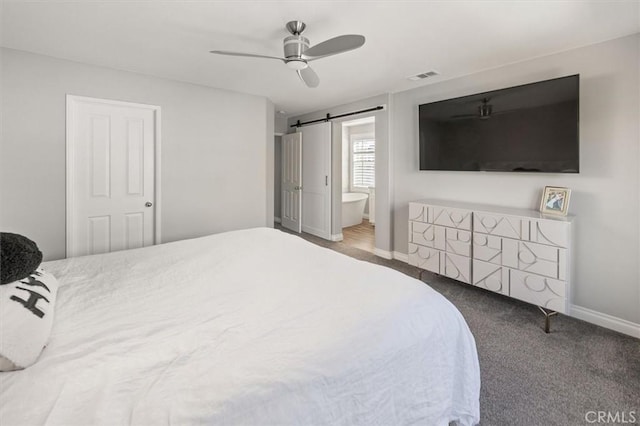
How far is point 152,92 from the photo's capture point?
3.42 m

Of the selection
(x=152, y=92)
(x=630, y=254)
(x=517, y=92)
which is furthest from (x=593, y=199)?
(x=152, y=92)

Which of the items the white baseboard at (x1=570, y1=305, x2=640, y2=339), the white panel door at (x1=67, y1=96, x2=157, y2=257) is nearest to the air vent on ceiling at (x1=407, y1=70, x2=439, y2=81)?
the white baseboard at (x1=570, y1=305, x2=640, y2=339)

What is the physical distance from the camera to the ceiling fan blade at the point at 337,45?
6.19 ft

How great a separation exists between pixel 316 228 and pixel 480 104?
333 cm

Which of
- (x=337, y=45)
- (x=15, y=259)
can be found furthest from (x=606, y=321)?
(x=15, y=259)

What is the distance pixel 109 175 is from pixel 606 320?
Result: 4864 mm

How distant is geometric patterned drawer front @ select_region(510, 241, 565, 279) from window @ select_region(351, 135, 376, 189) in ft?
15.8

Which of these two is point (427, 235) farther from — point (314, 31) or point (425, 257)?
point (314, 31)

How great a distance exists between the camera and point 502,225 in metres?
2.80

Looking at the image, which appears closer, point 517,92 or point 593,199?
point 593,199

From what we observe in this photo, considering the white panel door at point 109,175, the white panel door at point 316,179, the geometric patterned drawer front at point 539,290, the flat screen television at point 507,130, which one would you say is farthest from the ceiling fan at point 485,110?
the white panel door at point 109,175

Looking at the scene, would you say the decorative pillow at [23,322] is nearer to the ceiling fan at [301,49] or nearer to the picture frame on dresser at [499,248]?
the ceiling fan at [301,49]

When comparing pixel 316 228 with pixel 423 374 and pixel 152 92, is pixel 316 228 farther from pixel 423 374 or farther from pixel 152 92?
pixel 423 374

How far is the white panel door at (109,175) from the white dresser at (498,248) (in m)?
3.12
